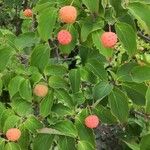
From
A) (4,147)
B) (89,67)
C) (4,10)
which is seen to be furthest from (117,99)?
(4,10)

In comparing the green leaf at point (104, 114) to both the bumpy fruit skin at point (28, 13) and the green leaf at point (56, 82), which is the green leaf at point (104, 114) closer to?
the green leaf at point (56, 82)

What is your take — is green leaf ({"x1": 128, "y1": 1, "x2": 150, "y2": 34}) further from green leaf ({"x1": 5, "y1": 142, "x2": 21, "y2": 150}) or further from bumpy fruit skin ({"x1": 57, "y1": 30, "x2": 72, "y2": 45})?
green leaf ({"x1": 5, "y1": 142, "x2": 21, "y2": 150})

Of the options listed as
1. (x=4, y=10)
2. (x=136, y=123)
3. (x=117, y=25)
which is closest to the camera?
(x=117, y=25)

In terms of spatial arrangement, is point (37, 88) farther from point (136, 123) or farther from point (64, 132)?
point (136, 123)

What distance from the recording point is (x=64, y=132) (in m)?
1.53

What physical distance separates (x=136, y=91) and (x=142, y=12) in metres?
0.32

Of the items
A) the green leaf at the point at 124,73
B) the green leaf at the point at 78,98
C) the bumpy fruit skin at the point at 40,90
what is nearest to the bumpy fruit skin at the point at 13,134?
the bumpy fruit skin at the point at 40,90

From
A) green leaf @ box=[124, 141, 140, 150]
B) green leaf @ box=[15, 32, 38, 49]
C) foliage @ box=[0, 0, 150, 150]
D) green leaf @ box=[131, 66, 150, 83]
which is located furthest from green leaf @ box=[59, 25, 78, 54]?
green leaf @ box=[124, 141, 140, 150]

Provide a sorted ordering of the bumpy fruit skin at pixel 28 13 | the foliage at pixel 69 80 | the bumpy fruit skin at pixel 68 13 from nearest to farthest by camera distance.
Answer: the bumpy fruit skin at pixel 68 13
the foliage at pixel 69 80
the bumpy fruit skin at pixel 28 13

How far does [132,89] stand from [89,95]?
0.93 ft

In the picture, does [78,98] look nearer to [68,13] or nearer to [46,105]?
[46,105]

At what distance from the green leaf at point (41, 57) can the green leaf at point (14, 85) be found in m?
0.09

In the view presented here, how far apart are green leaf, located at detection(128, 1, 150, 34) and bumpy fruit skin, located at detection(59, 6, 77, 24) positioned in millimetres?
173

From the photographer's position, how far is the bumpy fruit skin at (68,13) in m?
1.31
